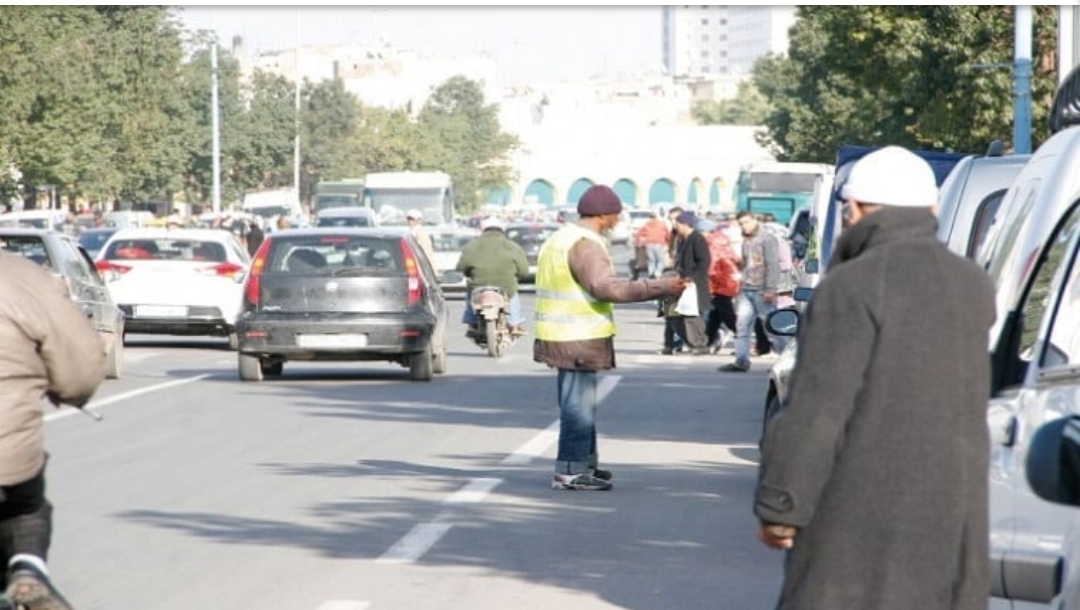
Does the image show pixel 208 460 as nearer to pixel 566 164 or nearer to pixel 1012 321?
pixel 1012 321

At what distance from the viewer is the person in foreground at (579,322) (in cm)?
1373

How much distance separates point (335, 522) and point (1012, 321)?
5.66 metres

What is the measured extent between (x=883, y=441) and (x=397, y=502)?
784 centimetres

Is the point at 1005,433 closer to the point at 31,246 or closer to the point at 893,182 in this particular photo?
the point at 893,182

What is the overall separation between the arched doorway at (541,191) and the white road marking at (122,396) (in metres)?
156

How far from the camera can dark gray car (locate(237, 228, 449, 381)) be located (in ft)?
76.5

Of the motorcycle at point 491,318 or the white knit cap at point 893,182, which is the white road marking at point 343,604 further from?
the motorcycle at point 491,318

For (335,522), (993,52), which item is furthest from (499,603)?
(993,52)

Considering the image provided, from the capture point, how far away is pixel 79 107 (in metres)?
62.9

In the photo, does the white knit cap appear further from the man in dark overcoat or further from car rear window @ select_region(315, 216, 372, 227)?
car rear window @ select_region(315, 216, 372, 227)

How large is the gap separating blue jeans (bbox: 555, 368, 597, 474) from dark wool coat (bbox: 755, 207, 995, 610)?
26.4ft

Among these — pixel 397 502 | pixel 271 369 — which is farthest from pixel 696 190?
pixel 397 502

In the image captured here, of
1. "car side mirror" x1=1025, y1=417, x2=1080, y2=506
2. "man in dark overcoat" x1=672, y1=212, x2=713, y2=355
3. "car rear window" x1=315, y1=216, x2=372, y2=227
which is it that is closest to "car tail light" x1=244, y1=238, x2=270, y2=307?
"man in dark overcoat" x1=672, y1=212, x2=713, y2=355

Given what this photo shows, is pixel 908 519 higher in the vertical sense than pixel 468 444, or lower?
higher
